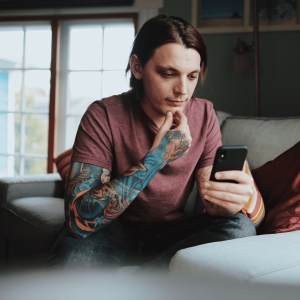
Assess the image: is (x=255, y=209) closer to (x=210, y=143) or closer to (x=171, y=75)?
(x=210, y=143)

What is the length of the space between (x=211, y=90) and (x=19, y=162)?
2.18 meters

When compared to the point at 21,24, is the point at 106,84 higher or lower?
lower

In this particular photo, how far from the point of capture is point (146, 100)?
48.1 inches

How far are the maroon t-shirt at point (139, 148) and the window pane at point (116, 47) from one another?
1921mm

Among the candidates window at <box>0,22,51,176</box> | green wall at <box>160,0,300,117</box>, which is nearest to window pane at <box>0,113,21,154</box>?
window at <box>0,22,51,176</box>

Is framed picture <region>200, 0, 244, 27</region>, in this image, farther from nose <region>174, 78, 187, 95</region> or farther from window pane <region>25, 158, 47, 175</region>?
window pane <region>25, 158, 47, 175</region>

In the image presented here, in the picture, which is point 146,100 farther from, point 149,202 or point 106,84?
point 106,84

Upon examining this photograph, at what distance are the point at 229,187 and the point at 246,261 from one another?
0.31m

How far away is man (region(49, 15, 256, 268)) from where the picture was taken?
951 millimetres

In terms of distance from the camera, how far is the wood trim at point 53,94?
3.06 meters

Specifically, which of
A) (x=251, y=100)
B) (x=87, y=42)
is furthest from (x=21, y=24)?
(x=251, y=100)

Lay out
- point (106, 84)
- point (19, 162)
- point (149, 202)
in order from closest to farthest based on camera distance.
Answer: point (149, 202)
point (106, 84)
point (19, 162)

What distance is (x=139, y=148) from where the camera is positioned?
3.73ft

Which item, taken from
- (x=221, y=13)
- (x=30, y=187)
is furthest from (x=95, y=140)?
(x=221, y=13)
